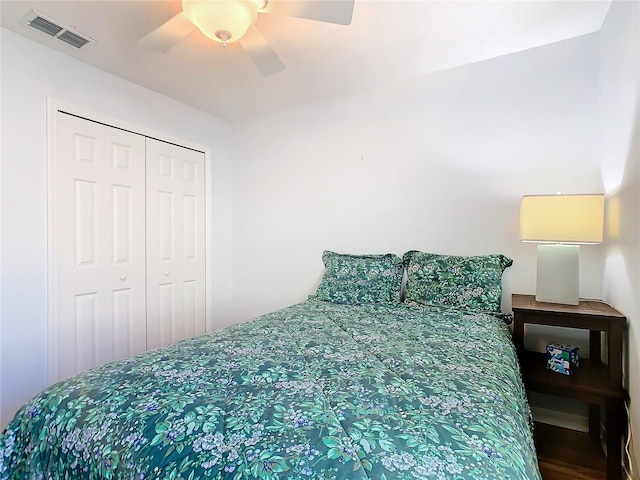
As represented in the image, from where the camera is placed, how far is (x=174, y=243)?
2.94 meters

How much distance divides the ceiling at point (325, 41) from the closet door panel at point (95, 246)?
21.0 inches

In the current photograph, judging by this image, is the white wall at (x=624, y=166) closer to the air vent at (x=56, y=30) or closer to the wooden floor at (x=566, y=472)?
the wooden floor at (x=566, y=472)

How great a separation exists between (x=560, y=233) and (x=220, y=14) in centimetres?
194

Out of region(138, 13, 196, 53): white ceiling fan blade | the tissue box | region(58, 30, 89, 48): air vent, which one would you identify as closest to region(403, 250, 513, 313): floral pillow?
the tissue box

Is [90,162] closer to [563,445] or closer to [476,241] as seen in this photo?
[476,241]

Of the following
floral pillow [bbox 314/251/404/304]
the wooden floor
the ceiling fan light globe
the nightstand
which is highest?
the ceiling fan light globe

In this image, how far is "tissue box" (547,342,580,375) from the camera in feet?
5.78

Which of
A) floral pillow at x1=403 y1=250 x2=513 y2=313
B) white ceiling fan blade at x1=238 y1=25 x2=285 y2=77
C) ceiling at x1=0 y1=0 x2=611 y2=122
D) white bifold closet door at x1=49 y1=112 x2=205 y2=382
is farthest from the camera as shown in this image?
white bifold closet door at x1=49 y1=112 x2=205 y2=382

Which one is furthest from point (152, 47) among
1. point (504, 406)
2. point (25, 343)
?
point (504, 406)

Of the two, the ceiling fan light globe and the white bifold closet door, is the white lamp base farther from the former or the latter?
the white bifold closet door

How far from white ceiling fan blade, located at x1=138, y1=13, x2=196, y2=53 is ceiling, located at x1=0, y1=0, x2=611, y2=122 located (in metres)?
0.21

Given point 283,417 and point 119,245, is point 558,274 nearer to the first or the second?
point 283,417

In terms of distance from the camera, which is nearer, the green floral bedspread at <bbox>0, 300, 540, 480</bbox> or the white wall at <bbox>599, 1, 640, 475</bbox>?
the green floral bedspread at <bbox>0, 300, 540, 480</bbox>

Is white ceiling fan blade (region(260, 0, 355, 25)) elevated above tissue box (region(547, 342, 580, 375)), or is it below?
above
